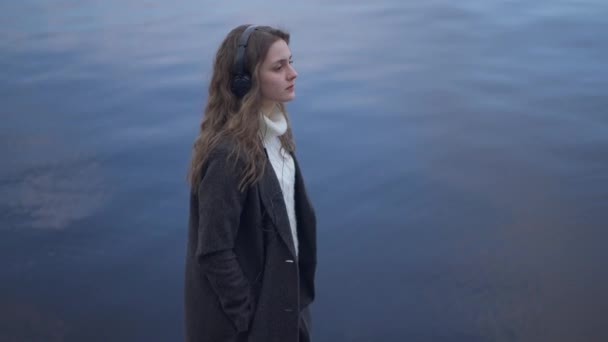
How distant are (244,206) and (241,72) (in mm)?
350

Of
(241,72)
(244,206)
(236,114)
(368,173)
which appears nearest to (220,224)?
(244,206)

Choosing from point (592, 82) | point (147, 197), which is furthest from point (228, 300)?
point (592, 82)

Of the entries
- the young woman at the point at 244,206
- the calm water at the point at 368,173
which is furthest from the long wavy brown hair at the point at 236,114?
the calm water at the point at 368,173

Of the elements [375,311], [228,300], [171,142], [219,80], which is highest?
[219,80]

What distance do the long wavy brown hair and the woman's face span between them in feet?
0.05

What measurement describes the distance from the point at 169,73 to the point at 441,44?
2527 millimetres

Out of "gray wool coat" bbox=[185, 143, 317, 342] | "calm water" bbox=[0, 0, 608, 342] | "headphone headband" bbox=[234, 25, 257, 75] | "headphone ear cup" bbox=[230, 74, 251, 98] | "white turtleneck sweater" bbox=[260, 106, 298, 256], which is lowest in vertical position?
"calm water" bbox=[0, 0, 608, 342]

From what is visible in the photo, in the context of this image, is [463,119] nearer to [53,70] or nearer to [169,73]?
[169,73]

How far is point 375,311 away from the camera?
11.4ft

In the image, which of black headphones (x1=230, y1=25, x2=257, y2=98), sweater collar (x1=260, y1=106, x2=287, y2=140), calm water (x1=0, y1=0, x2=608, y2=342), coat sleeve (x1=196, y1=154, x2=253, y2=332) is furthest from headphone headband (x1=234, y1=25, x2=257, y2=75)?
calm water (x1=0, y1=0, x2=608, y2=342)

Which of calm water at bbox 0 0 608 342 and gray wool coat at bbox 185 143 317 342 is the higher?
gray wool coat at bbox 185 143 317 342

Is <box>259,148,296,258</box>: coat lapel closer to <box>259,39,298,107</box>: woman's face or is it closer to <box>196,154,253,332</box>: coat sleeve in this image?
<box>196,154,253,332</box>: coat sleeve

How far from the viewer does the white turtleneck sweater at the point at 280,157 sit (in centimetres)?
201

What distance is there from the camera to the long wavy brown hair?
1886mm
